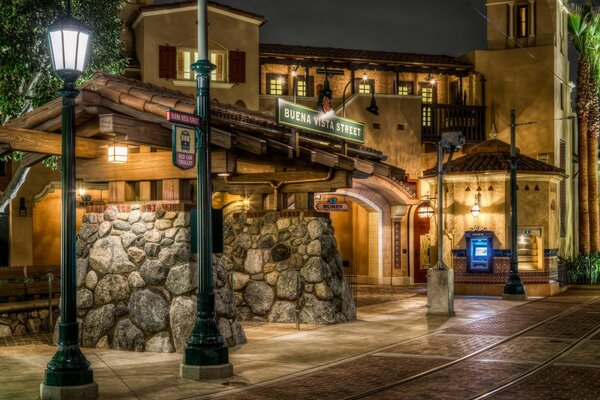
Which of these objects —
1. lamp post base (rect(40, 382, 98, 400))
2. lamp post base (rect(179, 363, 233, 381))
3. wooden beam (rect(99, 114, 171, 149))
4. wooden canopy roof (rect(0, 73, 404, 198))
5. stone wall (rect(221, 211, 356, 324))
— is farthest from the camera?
stone wall (rect(221, 211, 356, 324))

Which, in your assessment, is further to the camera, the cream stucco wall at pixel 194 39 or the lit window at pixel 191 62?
the lit window at pixel 191 62

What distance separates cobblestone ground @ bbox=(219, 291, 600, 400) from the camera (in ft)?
37.9

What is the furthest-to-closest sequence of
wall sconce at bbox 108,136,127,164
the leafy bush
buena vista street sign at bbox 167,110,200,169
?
the leafy bush
wall sconce at bbox 108,136,127,164
buena vista street sign at bbox 167,110,200,169

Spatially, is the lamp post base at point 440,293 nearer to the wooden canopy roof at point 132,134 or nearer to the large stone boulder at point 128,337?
the wooden canopy roof at point 132,134

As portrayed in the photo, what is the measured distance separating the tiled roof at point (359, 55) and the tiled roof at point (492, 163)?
21.7 feet

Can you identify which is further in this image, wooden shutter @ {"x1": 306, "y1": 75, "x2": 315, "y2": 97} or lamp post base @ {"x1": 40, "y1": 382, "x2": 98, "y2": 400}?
wooden shutter @ {"x1": 306, "y1": 75, "x2": 315, "y2": 97}

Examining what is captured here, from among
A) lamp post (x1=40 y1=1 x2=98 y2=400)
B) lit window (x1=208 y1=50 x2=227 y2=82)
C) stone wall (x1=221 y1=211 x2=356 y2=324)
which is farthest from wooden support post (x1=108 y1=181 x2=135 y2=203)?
lit window (x1=208 y1=50 x2=227 y2=82)

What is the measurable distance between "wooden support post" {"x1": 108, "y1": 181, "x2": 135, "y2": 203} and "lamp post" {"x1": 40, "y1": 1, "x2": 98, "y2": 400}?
17.7ft

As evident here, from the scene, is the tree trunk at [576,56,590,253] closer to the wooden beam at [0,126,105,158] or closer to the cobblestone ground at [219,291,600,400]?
the cobblestone ground at [219,291,600,400]

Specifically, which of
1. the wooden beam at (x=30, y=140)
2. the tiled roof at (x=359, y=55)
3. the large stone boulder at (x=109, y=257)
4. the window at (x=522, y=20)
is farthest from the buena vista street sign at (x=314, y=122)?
the window at (x=522, y=20)

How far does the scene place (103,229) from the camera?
16.4 m

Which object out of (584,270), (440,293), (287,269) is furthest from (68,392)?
(584,270)

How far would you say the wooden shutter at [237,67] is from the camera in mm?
32531

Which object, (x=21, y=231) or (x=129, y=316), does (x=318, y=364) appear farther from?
(x=21, y=231)
